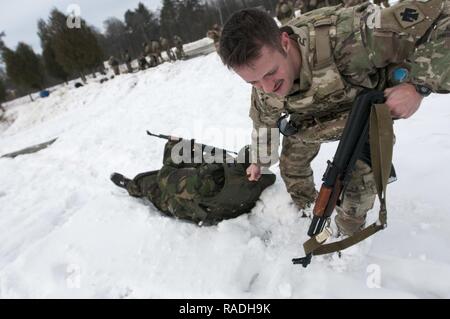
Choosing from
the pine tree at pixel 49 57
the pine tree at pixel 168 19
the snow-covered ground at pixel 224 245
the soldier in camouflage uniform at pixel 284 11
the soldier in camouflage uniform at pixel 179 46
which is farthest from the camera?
the pine tree at pixel 168 19

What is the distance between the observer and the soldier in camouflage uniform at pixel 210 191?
2586mm

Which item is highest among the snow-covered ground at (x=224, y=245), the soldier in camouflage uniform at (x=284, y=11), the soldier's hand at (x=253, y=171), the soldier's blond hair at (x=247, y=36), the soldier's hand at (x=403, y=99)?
the soldier in camouflage uniform at (x=284, y=11)

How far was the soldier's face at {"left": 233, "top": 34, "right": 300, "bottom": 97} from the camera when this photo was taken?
4.82 feet

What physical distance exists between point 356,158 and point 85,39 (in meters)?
24.8

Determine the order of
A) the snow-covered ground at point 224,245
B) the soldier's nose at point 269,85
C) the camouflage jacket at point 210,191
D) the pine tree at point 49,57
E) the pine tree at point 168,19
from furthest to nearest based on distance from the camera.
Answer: the pine tree at point 168,19 → the pine tree at point 49,57 → the camouflage jacket at point 210,191 → the snow-covered ground at point 224,245 → the soldier's nose at point 269,85

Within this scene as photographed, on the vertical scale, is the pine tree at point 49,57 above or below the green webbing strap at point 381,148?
above

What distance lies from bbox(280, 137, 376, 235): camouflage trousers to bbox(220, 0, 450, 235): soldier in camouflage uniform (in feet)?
0.04

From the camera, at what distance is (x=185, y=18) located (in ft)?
123

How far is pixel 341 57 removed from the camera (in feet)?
5.37

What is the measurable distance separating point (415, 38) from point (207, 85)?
6.98 metres

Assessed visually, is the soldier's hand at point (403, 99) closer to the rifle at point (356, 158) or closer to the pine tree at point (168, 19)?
the rifle at point (356, 158)

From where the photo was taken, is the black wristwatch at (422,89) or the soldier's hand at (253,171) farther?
the soldier's hand at (253,171)

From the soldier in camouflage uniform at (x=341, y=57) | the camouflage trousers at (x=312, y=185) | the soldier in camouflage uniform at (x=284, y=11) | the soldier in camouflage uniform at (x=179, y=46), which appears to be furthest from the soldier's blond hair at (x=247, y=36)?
the soldier in camouflage uniform at (x=179, y=46)

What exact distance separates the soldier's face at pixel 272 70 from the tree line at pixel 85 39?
21160 millimetres
